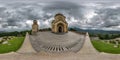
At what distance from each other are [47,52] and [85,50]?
4.15 m

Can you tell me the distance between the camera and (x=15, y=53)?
2270 centimetres

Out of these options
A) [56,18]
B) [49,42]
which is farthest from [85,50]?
[56,18]

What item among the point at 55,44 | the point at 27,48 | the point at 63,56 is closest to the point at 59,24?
the point at 55,44

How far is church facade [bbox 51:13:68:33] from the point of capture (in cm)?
3272

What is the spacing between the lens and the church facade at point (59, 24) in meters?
32.7

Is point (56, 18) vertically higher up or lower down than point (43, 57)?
higher up

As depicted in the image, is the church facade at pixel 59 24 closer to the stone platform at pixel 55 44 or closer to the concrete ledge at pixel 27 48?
the stone platform at pixel 55 44

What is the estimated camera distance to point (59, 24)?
3338cm

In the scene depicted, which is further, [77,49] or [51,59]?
[77,49]

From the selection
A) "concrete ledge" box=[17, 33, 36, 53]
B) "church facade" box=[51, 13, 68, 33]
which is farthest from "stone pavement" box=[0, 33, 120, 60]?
"church facade" box=[51, 13, 68, 33]

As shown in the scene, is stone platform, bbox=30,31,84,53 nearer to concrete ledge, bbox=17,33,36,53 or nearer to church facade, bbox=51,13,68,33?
concrete ledge, bbox=17,33,36,53

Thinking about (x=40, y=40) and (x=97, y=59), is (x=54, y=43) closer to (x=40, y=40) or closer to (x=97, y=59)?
(x=40, y=40)

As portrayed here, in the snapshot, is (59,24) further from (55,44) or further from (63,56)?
(63,56)

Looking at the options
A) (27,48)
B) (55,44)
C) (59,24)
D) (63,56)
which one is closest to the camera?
(63,56)
